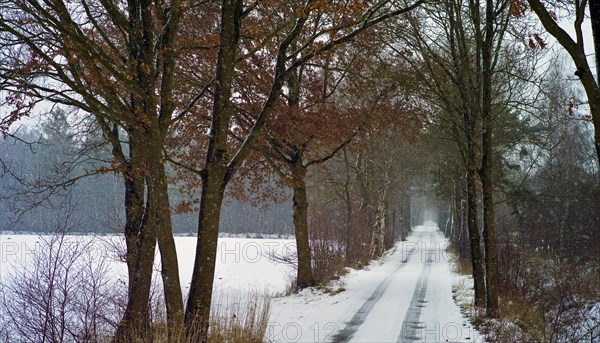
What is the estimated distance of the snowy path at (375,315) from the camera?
8102mm

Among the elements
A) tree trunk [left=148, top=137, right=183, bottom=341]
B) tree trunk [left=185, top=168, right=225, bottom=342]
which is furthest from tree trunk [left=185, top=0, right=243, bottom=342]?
tree trunk [left=148, top=137, right=183, bottom=341]

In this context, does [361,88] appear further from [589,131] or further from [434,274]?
[589,131]

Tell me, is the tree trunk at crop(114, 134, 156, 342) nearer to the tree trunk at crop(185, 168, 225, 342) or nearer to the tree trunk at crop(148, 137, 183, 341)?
the tree trunk at crop(148, 137, 183, 341)

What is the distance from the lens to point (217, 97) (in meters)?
6.25

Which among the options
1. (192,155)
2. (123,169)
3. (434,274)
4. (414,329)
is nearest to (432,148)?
(434,274)

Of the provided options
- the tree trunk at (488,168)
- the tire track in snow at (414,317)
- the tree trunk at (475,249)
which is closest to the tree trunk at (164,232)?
the tire track in snow at (414,317)

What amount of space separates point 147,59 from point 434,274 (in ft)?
49.6

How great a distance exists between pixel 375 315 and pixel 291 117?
6088mm

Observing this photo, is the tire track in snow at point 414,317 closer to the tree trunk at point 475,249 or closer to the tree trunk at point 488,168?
the tree trunk at point 475,249

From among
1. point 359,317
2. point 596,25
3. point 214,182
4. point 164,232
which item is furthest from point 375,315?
point 596,25

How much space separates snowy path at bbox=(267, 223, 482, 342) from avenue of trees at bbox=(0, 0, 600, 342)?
953 mm

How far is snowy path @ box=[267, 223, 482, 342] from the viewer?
8.10 m

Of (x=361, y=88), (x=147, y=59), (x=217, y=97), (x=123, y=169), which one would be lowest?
(x=123, y=169)

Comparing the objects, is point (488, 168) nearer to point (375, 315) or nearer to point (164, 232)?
point (375, 315)
